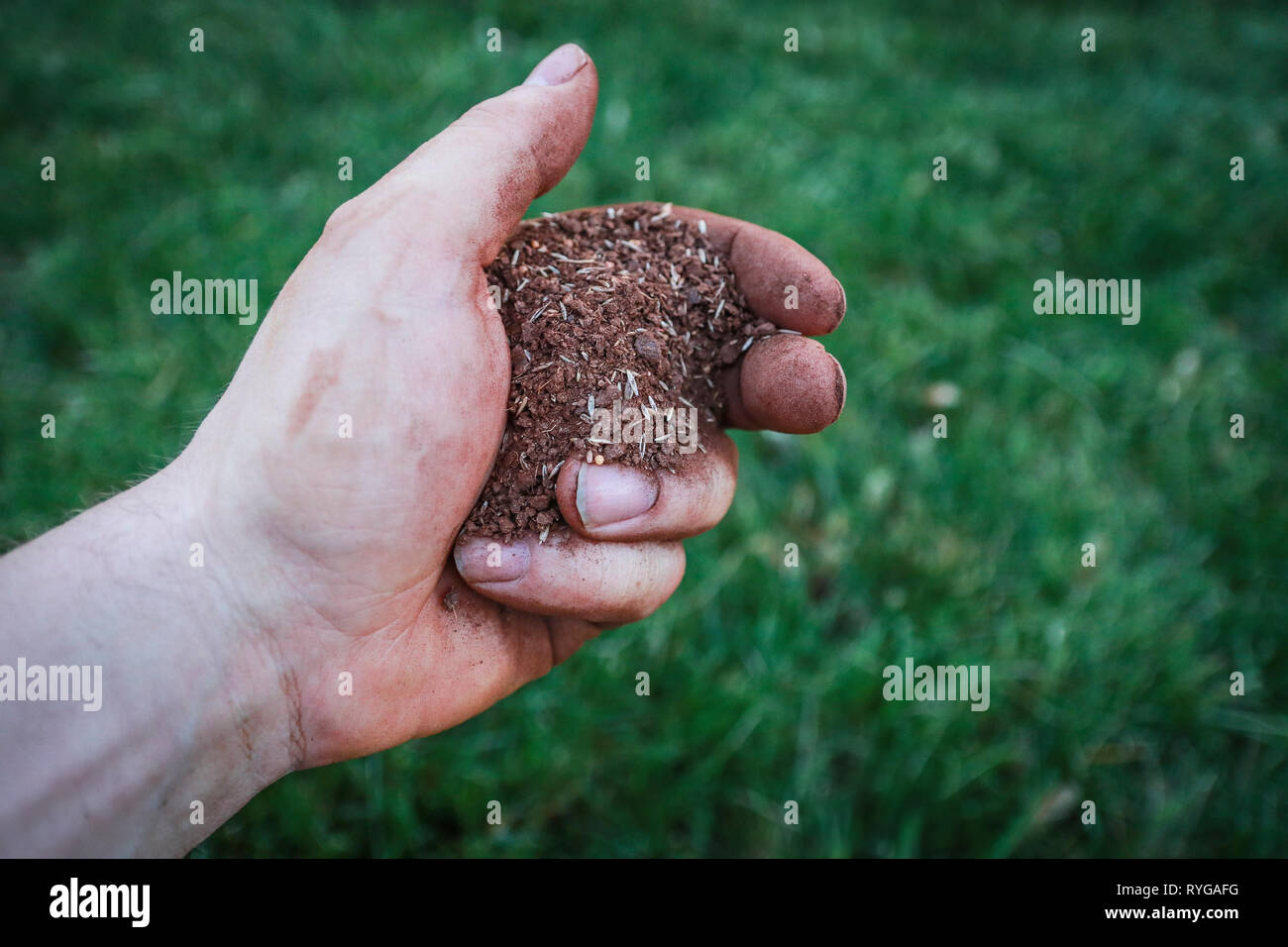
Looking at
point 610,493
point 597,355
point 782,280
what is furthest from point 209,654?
point 782,280

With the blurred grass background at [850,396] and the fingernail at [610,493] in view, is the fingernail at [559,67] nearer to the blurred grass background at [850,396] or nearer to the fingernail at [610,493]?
the fingernail at [610,493]

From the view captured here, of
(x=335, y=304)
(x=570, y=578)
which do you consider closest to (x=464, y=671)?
(x=570, y=578)

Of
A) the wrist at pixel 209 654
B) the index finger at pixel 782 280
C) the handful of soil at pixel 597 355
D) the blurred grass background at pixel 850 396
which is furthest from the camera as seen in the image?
the blurred grass background at pixel 850 396

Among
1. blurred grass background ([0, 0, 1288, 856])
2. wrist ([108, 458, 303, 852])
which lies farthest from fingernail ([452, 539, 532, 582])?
blurred grass background ([0, 0, 1288, 856])

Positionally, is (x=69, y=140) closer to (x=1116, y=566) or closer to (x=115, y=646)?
(x=115, y=646)

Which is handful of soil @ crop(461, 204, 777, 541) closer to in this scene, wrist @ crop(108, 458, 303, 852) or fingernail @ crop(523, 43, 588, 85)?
fingernail @ crop(523, 43, 588, 85)

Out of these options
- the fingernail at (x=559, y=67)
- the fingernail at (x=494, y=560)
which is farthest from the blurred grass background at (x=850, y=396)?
the fingernail at (x=559, y=67)
